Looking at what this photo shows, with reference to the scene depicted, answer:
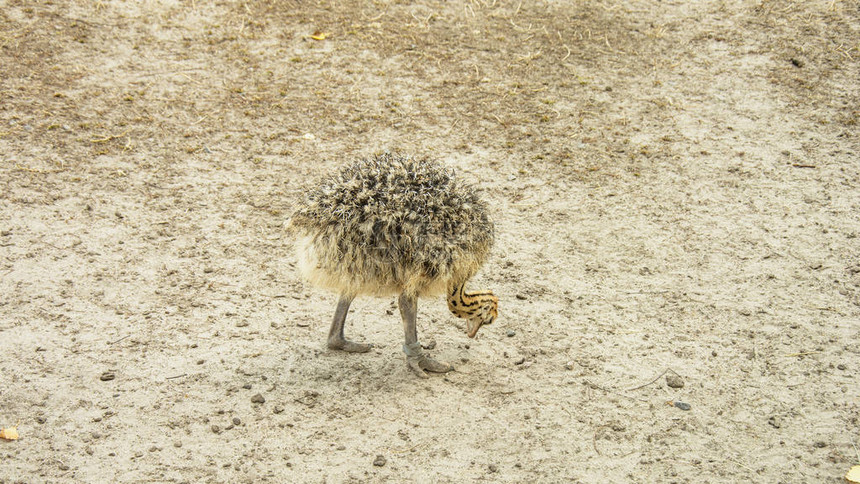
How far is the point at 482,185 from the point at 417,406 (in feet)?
9.32

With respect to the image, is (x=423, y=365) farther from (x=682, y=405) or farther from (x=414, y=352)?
(x=682, y=405)

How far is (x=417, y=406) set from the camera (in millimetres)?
5000

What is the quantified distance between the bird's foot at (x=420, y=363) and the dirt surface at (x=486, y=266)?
0.26 ft

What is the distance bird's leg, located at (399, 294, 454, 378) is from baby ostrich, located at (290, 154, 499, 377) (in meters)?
0.04

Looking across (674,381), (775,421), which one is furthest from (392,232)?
(775,421)

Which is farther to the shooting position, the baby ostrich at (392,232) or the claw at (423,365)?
the claw at (423,365)

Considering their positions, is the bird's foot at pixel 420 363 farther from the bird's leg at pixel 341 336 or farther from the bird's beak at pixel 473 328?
the bird's leg at pixel 341 336

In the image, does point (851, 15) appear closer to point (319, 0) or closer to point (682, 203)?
point (682, 203)

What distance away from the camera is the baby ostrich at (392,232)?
186 inches

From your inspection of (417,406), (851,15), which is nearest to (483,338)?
(417,406)

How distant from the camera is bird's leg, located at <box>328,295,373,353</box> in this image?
5332mm

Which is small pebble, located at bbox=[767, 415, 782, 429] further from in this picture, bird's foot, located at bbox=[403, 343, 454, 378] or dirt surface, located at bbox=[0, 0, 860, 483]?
bird's foot, located at bbox=[403, 343, 454, 378]

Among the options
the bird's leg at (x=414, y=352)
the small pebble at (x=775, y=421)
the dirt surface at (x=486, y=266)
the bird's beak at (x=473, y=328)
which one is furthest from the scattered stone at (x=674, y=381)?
the bird's leg at (x=414, y=352)

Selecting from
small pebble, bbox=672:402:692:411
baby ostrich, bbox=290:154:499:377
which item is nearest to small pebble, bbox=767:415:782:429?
small pebble, bbox=672:402:692:411
